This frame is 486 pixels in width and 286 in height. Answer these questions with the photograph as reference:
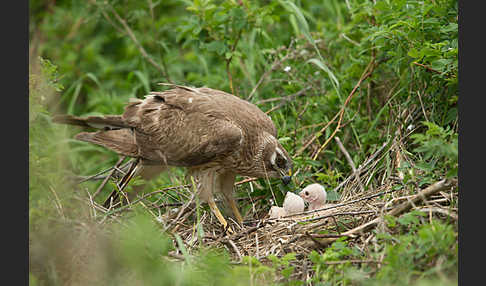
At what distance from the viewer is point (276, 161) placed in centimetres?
492

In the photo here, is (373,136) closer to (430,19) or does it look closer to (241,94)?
(430,19)

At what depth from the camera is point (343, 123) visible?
18.4 ft

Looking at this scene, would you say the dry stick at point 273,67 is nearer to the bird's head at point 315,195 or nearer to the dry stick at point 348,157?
→ the dry stick at point 348,157

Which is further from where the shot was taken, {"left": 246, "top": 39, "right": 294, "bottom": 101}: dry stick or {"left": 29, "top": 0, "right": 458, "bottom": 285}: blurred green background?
{"left": 246, "top": 39, "right": 294, "bottom": 101}: dry stick

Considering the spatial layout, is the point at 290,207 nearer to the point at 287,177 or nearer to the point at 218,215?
the point at 287,177

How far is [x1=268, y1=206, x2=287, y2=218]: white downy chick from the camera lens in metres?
4.70

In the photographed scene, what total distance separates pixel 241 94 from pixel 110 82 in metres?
2.64

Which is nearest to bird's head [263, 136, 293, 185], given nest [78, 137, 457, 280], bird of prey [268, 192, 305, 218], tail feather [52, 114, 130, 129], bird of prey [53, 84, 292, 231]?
bird of prey [53, 84, 292, 231]

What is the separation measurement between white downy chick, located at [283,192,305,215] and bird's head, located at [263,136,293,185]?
0.89 ft

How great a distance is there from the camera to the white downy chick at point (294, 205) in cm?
465

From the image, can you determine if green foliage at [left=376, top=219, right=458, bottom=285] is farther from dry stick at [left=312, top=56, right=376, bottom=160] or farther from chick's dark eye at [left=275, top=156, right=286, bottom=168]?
dry stick at [left=312, top=56, right=376, bottom=160]

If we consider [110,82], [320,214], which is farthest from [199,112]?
[110,82]

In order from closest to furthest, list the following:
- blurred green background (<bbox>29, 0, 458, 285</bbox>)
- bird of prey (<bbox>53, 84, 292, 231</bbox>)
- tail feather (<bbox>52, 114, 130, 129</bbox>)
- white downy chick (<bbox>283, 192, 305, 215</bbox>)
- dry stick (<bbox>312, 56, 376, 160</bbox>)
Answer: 1. blurred green background (<bbox>29, 0, 458, 285</bbox>)
2. white downy chick (<bbox>283, 192, 305, 215</bbox>)
3. bird of prey (<bbox>53, 84, 292, 231</bbox>)
4. tail feather (<bbox>52, 114, 130, 129</bbox>)
5. dry stick (<bbox>312, 56, 376, 160</bbox>)

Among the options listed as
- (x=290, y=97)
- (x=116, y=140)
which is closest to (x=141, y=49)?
(x=290, y=97)
